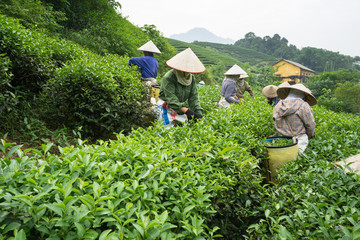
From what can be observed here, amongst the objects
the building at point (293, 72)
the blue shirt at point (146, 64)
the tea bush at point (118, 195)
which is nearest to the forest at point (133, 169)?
the tea bush at point (118, 195)

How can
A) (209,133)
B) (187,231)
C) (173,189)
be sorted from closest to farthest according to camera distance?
(187,231), (173,189), (209,133)

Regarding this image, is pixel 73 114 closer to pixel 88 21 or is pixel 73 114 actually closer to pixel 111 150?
pixel 111 150

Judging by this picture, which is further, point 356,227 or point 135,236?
point 356,227

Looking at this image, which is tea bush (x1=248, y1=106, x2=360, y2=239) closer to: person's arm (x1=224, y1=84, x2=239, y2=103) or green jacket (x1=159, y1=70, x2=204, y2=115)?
green jacket (x1=159, y1=70, x2=204, y2=115)

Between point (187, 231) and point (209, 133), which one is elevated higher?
point (209, 133)

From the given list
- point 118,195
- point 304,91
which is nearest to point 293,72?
point 304,91

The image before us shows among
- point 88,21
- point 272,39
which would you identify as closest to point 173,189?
point 88,21

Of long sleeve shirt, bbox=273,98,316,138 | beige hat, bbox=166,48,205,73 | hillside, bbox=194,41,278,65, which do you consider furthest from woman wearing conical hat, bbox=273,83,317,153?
hillside, bbox=194,41,278,65

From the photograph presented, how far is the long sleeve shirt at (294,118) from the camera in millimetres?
3277

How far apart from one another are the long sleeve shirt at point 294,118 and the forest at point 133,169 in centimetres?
31

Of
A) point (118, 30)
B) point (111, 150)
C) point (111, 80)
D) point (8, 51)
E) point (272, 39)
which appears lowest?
point (111, 150)

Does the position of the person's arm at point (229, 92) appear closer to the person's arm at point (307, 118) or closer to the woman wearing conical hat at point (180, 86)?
the woman wearing conical hat at point (180, 86)

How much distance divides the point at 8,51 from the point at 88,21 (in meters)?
9.68

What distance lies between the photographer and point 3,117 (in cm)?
313
